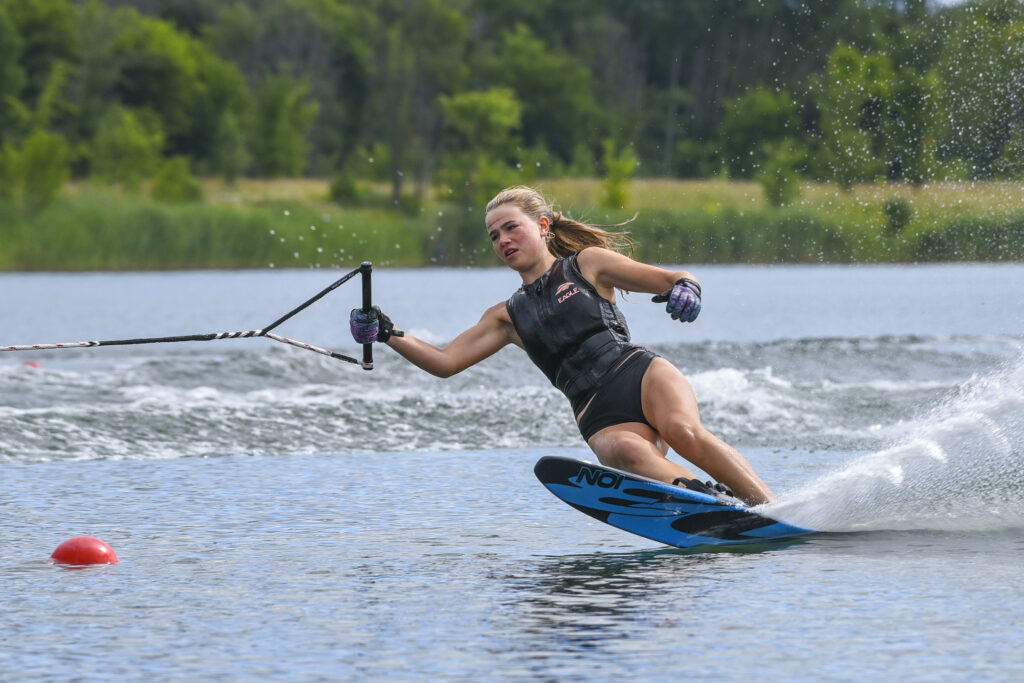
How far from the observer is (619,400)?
6152mm

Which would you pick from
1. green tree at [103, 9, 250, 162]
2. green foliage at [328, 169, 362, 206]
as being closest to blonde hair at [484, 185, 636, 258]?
green foliage at [328, 169, 362, 206]

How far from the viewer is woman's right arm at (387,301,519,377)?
6359mm

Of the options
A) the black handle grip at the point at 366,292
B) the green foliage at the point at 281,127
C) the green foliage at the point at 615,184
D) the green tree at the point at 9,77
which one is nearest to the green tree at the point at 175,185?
the green foliage at the point at 281,127

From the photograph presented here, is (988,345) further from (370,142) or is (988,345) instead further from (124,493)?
(370,142)

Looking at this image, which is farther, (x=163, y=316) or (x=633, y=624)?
(x=163, y=316)

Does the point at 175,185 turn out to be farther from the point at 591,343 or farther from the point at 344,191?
the point at 591,343

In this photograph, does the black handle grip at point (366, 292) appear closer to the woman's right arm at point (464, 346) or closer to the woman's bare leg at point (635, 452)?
the woman's right arm at point (464, 346)

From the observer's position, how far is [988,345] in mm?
17359

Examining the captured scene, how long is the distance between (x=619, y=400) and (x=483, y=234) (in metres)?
32.2

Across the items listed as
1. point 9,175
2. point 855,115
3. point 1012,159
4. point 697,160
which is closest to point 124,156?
point 9,175

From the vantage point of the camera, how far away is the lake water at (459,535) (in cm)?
445

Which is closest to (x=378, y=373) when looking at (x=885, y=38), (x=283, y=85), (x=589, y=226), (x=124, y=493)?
(x=124, y=493)

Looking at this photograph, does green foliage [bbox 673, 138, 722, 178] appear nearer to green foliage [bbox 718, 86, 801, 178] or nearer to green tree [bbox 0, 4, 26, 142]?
green foliage [bbox 718, 86, 801, 178]

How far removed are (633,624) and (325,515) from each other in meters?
2.54
